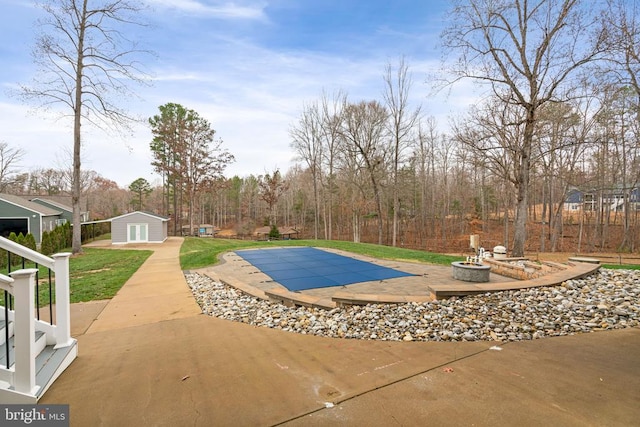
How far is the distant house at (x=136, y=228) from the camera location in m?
17.7

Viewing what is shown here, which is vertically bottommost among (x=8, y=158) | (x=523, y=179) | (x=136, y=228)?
(x=136, y=228)

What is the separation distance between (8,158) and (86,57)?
2196 cm

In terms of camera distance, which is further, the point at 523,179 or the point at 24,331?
the point at 523,179

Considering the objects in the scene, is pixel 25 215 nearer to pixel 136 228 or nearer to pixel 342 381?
pixel 136 228

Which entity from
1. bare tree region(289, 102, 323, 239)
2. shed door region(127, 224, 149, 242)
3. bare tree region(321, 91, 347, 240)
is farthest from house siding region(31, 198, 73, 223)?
bare tree region(321, 91, 347, 240)

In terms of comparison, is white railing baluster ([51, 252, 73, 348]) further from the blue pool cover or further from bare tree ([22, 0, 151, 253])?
bare tree ([22, 0, 151, 253])

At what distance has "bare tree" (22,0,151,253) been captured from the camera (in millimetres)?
10562

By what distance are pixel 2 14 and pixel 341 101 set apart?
57.5 feet

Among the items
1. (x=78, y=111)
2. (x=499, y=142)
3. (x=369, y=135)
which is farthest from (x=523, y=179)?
(x=78, y=111)

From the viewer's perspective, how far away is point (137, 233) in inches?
709

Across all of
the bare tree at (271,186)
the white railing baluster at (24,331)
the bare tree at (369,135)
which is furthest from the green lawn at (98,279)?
the bare tree at (271,186)

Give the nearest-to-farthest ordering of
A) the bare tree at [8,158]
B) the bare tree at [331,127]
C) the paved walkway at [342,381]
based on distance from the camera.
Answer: the paved walkway at [342,381]
the bare tree at [331,127]
the bare tree at [8,158]

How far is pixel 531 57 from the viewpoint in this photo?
9312 millimetres

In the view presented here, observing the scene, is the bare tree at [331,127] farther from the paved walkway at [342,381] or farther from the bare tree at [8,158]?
the bare tree at [8,158]
